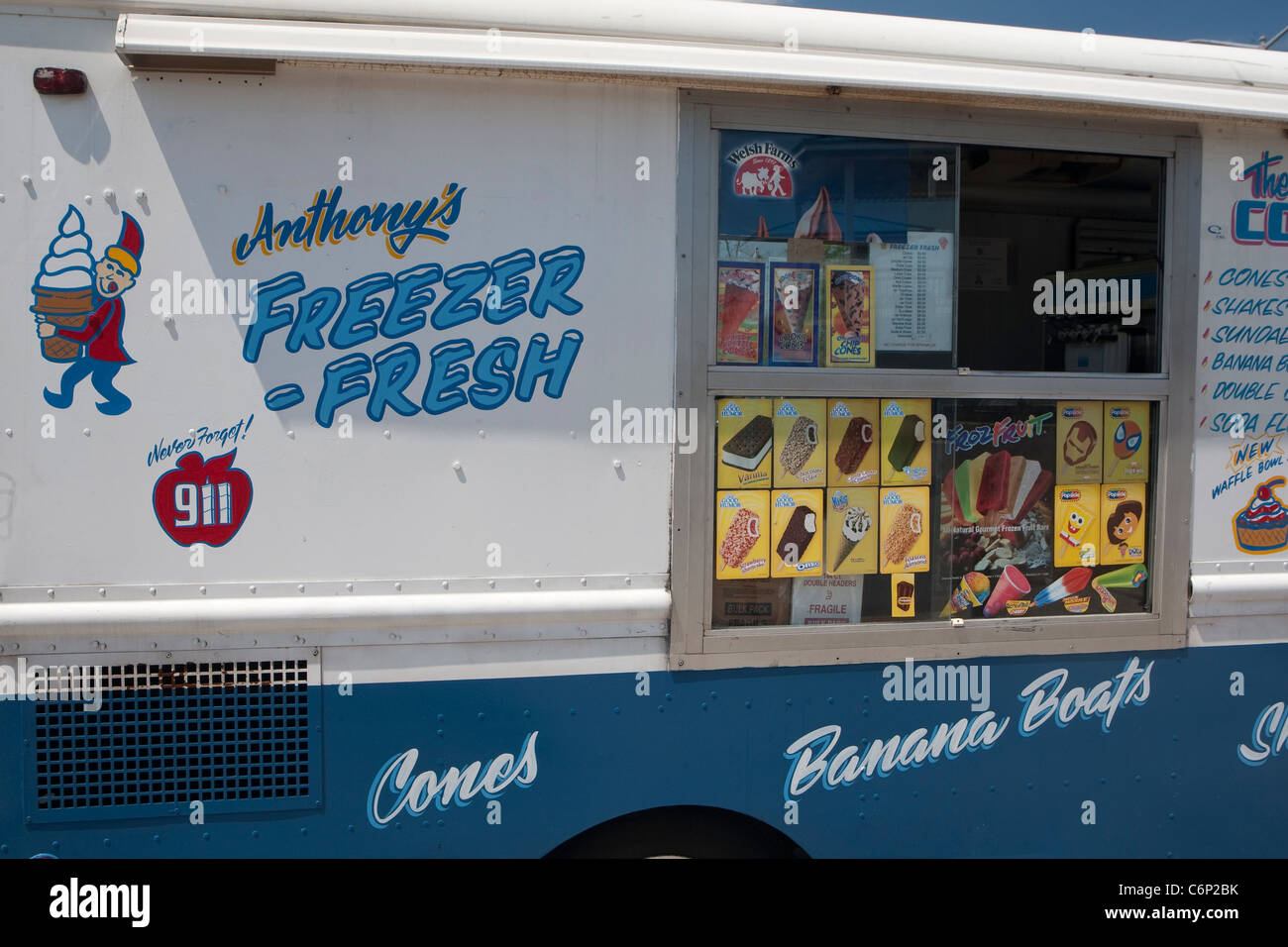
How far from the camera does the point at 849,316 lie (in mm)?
2549

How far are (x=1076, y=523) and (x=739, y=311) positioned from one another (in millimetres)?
1225

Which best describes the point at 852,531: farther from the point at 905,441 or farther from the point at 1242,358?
the point at 1242,358

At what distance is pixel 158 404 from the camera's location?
220 cm

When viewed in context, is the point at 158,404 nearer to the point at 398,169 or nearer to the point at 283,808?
the point at 398,169

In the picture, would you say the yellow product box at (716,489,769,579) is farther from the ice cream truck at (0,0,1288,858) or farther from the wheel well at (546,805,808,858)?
the wheel well at (546,805,808,858)

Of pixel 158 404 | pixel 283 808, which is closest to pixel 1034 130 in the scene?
pixel 158 404

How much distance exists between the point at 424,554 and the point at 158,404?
0.74 meters

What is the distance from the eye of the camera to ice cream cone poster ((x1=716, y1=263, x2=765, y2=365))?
2.47m

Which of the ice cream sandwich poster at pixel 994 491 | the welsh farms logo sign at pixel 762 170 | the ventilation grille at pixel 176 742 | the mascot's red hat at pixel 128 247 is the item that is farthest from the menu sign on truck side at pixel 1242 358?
the mascot's red hat at pixel 128 247

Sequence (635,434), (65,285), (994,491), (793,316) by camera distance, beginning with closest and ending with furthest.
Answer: (65,285)
(635,434)
(793,316)
(994,491)

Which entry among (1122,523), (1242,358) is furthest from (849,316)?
(1242,358)

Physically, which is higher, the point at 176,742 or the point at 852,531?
the point at 852,531

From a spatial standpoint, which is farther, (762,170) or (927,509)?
(927,509)

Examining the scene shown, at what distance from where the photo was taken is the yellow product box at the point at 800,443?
251 cm
